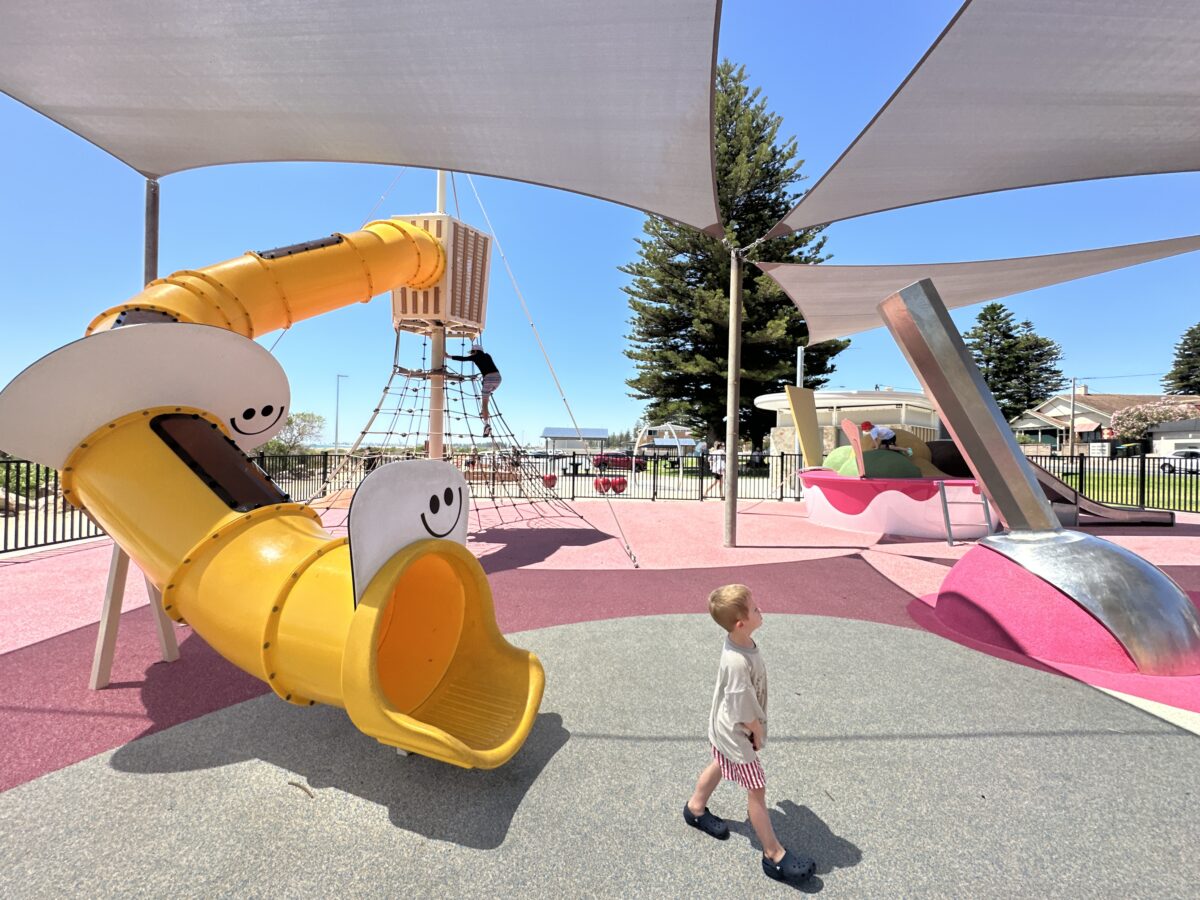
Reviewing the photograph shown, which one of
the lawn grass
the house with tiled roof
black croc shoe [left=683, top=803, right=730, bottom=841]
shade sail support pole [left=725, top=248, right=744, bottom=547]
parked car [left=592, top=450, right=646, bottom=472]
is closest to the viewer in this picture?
black croc shoe [left=683, top=803, right=730, bottom=841]

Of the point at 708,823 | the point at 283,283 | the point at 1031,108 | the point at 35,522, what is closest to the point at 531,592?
the point at 283,283

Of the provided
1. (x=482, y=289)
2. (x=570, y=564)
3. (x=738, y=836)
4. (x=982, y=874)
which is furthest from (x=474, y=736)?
(x=482, y=289)

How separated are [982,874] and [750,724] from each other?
98 centimetres

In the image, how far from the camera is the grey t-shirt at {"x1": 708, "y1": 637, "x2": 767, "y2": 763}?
81.8 inches

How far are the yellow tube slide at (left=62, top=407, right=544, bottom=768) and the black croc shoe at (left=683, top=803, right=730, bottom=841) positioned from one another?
0.81 metres

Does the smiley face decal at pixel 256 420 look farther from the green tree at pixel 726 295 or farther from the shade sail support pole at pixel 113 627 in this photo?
the green tree at pixel 726 295

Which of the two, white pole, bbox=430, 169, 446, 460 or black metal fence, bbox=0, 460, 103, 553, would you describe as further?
white pole, bbox=430, 169, 446, 460

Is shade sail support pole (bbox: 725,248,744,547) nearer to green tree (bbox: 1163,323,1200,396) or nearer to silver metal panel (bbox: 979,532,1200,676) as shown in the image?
silver metal panel (bbox: 979,532,1200,676)

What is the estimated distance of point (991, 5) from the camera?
468cm

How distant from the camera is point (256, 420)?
3.87m

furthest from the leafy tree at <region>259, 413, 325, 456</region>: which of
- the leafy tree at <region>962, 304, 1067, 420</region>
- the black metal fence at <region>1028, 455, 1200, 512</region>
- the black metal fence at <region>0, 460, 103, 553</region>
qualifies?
the leafy tree at <region>962, 304, 1067, 420</region>

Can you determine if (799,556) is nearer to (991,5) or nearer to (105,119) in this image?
(991,5)

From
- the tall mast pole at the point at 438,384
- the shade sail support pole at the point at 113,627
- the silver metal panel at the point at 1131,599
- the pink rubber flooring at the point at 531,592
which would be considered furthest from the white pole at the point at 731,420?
the shade sail support pole at the point at 113,627

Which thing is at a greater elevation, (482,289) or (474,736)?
(482,289)
